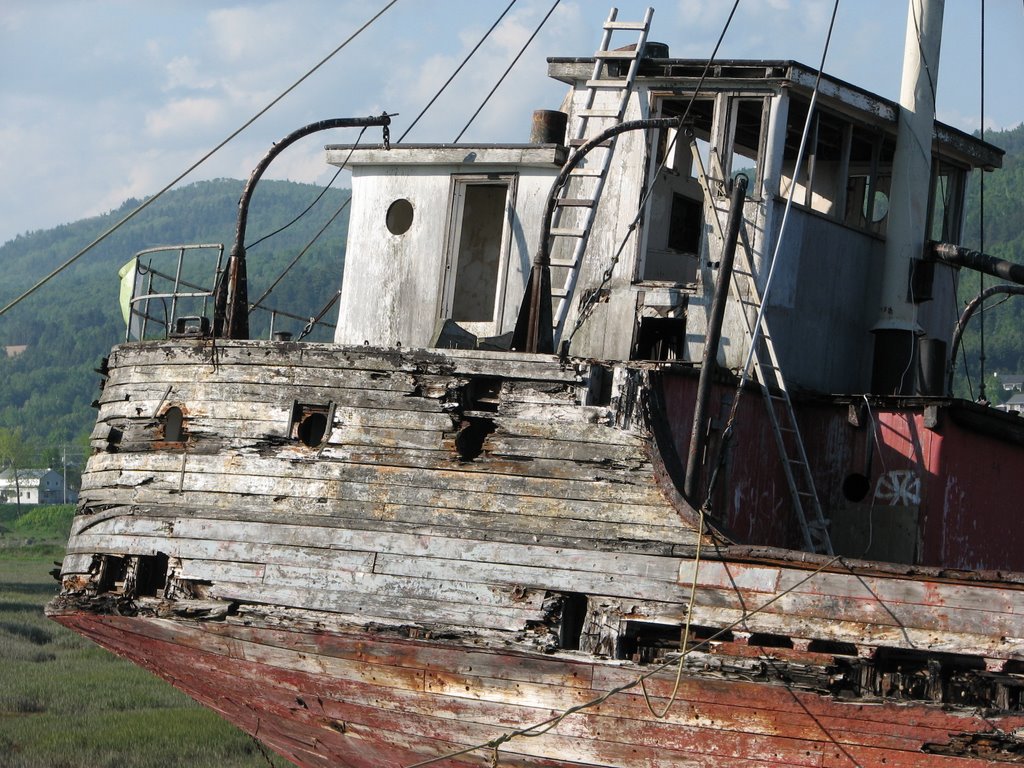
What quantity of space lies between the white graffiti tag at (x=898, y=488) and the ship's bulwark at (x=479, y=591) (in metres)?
2.39

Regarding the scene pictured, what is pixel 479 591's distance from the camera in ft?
28.4

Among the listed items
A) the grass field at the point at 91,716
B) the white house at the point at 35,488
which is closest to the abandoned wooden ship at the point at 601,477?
the grass field at the point at 91,716

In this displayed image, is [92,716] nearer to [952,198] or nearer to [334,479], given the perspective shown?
[334,479]

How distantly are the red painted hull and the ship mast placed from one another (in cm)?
411

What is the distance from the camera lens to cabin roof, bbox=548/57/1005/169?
1073cm

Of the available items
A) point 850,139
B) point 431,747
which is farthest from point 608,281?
point 431,747

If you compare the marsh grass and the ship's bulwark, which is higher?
the ship's bulwark

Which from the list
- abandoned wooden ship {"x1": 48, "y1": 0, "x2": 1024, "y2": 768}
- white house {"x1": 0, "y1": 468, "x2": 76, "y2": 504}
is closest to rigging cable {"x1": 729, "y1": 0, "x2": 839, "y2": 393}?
abandoned wooden ship {"x1": 48, "y1": 0, "x2": 1024, "y2": 768}

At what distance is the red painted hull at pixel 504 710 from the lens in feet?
25.8

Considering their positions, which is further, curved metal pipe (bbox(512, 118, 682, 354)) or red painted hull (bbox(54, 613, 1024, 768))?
curved metal pipe (bbox(512, 118, 682, 354))

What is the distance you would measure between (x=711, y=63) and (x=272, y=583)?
532cm

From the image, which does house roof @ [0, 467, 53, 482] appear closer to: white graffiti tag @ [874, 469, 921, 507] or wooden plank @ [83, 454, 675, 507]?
wooden plank @ [83, 454, 675, 507]

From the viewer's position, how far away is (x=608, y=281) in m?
11.0

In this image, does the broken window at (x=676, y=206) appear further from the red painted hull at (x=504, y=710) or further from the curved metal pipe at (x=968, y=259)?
the red painted hull at (x=504, y=710)
